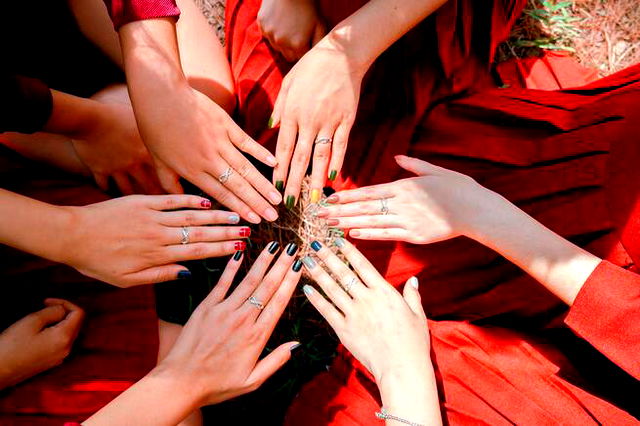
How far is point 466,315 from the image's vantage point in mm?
1482

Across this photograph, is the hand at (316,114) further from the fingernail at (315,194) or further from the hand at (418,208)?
the hand at (418,208)

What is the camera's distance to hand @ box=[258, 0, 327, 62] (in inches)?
62.8

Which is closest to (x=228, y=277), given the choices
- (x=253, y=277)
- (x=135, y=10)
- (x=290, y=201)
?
(x=253, y=277)

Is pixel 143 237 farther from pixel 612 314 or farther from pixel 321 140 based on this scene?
pixel 612 314

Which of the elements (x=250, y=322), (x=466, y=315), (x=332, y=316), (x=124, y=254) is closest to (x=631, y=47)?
(x=466, y=315)

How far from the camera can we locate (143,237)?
132 cm

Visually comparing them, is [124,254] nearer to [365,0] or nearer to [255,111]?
[255,111]

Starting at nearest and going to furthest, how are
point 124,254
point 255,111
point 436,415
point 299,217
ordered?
1. point 436,415
2. point 124,254
3. point 299,217
4. point 255,111

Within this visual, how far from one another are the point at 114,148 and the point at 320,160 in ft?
2.15

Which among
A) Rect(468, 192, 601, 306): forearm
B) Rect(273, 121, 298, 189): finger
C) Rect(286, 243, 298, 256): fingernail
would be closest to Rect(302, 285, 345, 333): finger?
Rect(286, 243, 298, 256): fingernail

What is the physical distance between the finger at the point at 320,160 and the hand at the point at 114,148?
537mm

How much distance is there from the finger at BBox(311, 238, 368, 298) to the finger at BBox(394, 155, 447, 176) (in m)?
0.29

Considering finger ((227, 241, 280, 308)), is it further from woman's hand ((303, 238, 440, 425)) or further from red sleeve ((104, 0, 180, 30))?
red sleeve ((104, 0, 180, 30))

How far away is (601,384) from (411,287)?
→ 57 centimetres
